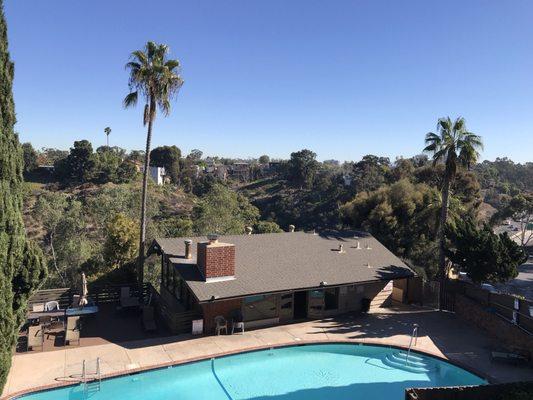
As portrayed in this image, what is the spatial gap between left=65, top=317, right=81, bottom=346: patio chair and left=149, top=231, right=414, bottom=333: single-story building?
450 cm

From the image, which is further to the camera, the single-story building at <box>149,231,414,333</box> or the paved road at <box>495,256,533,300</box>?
the paved road at <box>495,256,533,300</box>

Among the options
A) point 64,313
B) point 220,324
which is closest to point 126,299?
point 64,313

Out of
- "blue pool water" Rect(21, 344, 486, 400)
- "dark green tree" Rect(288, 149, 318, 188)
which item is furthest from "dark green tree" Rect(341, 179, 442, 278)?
"dark green tree" Rect(288, 149, 318, 188)

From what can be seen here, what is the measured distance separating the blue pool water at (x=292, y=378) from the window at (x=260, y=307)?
7.72 feet

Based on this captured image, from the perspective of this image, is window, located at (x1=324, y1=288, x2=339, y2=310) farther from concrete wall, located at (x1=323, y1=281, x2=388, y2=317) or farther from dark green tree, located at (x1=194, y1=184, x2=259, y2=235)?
dark green tree, located at (x1=194, y1=184, x2=259, y2=235)

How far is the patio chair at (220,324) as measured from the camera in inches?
694

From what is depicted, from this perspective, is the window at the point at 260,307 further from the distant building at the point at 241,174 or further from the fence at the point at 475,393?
the distant building at the point at 241,174

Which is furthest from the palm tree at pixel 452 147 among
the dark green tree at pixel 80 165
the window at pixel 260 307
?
the dark green tree at pixel 80 165

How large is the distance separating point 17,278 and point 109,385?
15.1ft

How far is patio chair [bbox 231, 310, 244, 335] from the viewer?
17891 millimetres

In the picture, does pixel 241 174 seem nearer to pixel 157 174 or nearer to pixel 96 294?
pixel 157 174

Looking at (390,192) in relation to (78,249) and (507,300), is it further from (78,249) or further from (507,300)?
(78,249)

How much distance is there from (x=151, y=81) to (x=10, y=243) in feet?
38.9

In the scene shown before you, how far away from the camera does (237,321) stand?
1802cm
